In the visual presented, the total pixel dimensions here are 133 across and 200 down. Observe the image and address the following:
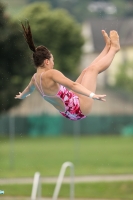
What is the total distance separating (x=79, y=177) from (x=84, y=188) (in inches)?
91.7

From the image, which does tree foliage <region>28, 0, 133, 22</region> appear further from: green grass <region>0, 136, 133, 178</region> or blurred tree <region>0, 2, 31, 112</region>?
blurred tree <region>0, 2, 31, 112</region>

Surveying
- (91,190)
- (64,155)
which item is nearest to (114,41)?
(91,190)

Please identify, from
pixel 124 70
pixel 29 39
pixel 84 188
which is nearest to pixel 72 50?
pixel 124 70

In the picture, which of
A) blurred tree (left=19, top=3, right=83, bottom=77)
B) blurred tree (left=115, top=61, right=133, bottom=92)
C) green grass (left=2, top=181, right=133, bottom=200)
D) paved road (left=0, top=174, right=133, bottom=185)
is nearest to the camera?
green grass (left=2, top=181, right=133, bottom=200)

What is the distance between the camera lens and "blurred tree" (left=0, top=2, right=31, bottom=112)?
73.8ft

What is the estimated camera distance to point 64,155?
107ft

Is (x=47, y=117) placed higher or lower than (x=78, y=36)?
lower

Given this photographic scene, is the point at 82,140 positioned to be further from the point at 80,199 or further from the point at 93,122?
the point at 80,199

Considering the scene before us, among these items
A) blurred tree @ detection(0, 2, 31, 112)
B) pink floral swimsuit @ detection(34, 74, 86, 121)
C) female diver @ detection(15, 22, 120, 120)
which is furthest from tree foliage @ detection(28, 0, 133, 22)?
pink floral swimsuit @ detection(34, 74, 86, 121)

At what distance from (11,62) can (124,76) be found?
20.6 metres

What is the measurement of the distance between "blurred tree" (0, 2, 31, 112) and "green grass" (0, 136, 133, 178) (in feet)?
7.26

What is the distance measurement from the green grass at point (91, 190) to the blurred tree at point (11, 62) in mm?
4196

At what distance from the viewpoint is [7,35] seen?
73.6 feet

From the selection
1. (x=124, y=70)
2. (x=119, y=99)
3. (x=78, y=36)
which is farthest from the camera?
(x=124, y=70)
